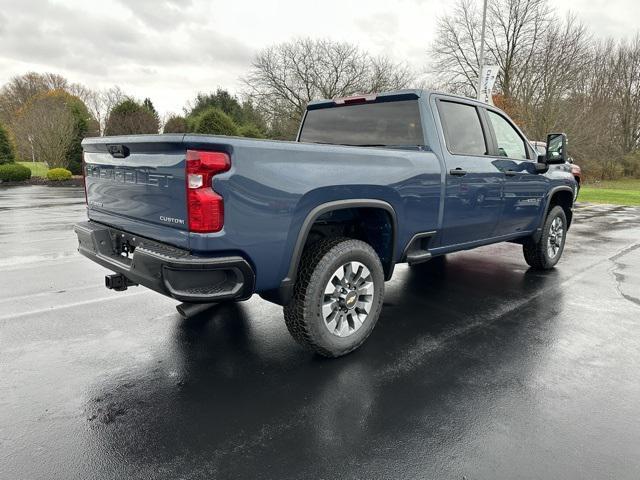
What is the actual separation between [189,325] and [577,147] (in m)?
29.2

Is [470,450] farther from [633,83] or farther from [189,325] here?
[633,83]

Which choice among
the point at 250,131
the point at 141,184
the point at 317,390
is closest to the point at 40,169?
the point at 250,131

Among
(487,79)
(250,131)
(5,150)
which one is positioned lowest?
(5,150)

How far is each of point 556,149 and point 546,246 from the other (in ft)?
4.44

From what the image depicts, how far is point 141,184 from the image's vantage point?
2.93 m

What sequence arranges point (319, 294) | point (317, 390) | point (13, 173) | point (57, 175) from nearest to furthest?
point (317, 390) → point (319, 294) → point (13, 173) → point (57, 175)

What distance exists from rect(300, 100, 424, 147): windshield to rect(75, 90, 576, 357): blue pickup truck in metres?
0.01

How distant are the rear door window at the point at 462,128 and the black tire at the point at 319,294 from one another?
1.51 metres

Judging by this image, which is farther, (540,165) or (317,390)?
(540,165)

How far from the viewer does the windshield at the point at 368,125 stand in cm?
406

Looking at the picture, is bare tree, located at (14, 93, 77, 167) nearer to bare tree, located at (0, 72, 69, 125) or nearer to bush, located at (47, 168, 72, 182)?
bush, located at (47, 168, 72, 182)

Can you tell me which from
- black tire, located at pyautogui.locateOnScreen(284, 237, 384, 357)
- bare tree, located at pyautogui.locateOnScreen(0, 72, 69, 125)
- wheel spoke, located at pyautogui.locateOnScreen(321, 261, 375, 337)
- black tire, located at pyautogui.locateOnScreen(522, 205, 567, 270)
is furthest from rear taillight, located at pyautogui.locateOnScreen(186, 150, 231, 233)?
bare tree, located at pyautogui.locateOnScreen(0, 72, 69, 125)

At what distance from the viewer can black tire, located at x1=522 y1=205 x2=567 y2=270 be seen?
18.9 ft

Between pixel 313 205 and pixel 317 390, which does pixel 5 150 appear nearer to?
pixel 313 205
